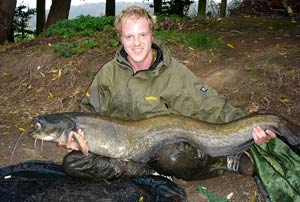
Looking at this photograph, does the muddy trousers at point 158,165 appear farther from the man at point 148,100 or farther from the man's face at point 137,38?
the man's face at point 137,38

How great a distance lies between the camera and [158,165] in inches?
129

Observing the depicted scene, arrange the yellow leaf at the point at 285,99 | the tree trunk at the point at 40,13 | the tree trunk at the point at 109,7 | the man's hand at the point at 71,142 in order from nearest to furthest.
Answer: the man's hand at the point at 71,142 < the yellow leaf at the point at 285,99 < the tree trunk at the point at 109,7 < the tree trunk at the point at 40,13

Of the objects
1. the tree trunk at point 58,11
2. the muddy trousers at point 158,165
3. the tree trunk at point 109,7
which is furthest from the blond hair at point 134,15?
the tree trunk at point 109,7

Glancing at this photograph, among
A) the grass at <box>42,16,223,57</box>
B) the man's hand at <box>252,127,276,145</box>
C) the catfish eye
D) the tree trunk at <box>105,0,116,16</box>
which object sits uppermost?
the tree trunk at <box>105,0,116,16</box>

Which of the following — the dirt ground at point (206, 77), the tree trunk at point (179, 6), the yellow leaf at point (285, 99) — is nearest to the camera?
the dirt ground at point (206, 77)

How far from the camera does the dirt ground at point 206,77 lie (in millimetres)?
4262

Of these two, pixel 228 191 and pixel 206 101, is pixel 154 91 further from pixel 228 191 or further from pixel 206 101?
pixel 228 191

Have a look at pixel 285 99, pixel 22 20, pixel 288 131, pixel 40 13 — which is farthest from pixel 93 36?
pixel 22 20

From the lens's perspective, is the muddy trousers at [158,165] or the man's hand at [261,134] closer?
the man's hand at [261,134]

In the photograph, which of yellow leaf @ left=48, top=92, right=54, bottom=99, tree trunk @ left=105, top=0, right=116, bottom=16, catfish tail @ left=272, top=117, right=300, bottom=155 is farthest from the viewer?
tree trunk @ left=105, top=0, right=116, bottom=16

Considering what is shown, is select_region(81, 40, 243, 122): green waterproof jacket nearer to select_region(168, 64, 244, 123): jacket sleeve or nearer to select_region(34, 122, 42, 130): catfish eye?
select_region(168, 64, 244, 123): jacket sleeve

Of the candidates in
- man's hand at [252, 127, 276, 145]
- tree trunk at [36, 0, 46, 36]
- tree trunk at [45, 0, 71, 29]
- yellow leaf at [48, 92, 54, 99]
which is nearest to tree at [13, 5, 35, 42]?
tree trunk at [36, 0, 46, 36]

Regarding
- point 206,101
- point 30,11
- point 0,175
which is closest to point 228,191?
point 206,101

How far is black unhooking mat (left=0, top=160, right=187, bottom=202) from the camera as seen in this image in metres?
3.12
